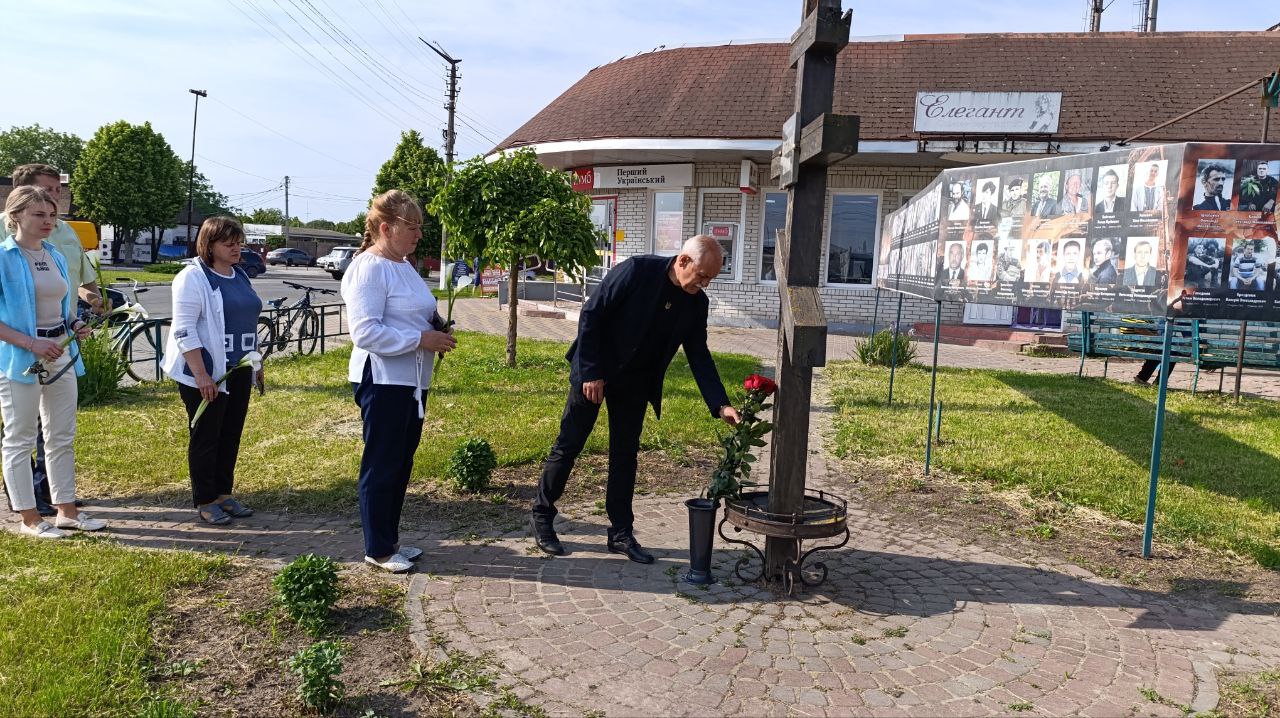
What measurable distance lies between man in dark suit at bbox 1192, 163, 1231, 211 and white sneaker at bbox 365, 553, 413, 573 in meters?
4.37

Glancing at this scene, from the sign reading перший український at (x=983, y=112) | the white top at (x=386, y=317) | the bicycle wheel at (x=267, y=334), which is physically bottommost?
the bicycle wheel at (x=267, y=334)

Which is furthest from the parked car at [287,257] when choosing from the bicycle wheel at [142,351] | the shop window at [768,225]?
the bicycle wheel at [142,351]

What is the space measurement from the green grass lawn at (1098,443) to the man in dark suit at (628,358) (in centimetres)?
305

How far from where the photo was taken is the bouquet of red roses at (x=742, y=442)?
421 centimetres

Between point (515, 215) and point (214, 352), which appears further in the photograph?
point (515, 215)

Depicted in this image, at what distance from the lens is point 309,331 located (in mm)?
12703

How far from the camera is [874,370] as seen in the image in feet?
39.7

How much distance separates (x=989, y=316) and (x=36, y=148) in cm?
8605

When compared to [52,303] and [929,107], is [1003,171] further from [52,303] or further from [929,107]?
[929,107]

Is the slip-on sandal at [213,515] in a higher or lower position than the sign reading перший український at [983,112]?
lower

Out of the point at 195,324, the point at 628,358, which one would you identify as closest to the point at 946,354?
the point at 628,358

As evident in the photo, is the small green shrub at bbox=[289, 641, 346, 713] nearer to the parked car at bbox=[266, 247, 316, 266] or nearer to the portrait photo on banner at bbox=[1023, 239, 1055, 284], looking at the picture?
the portrait photo on banner at bbox=[1023, 239, 1055, 284]

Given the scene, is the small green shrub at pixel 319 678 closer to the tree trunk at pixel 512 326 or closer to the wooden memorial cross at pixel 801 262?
the wooden memorial cross at pixel 801 262

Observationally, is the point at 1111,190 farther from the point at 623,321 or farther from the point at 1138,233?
the point at 623,321
